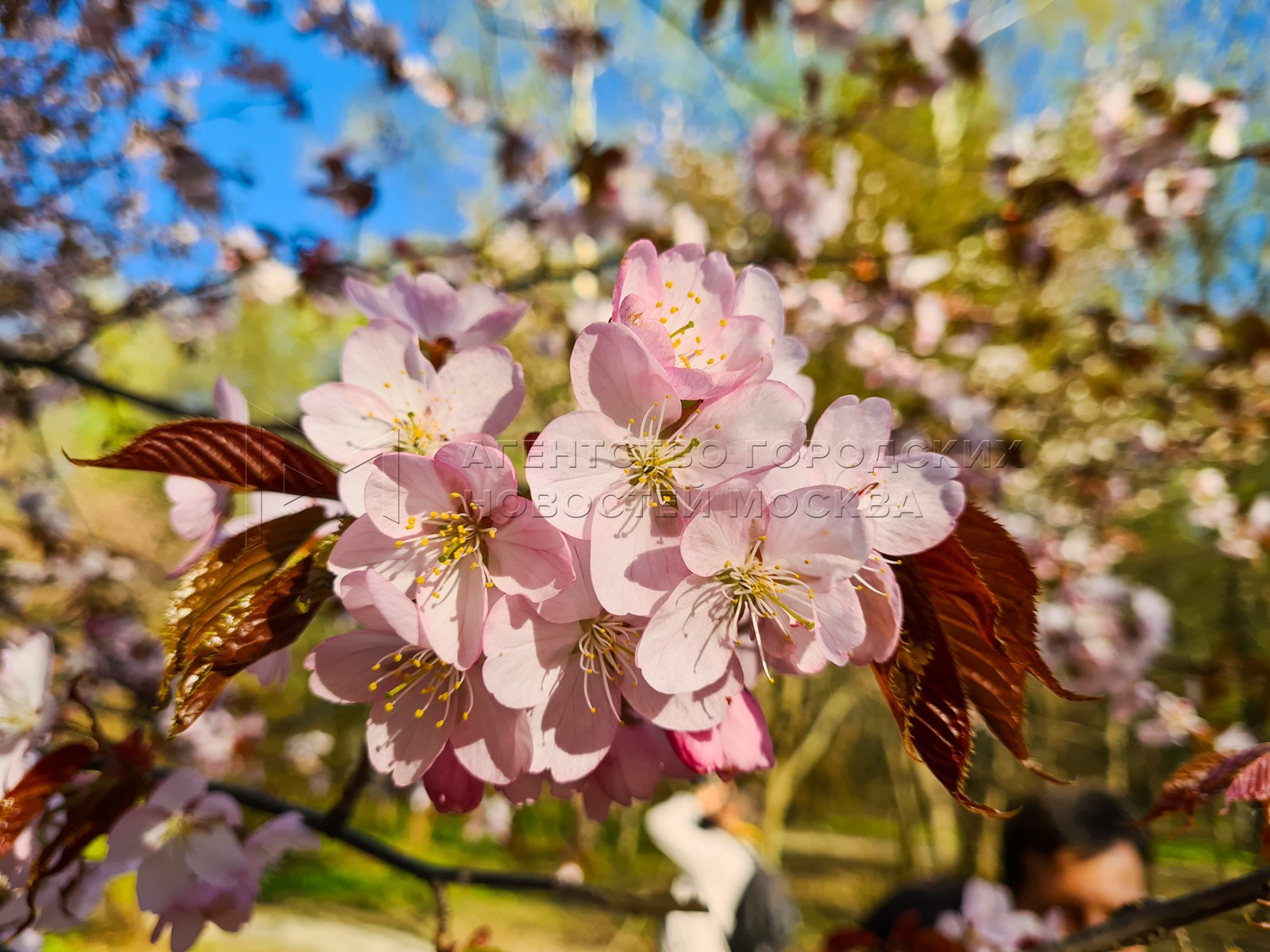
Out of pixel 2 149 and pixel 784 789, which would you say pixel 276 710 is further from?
pixel 2 149

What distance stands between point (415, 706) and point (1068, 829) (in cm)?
226

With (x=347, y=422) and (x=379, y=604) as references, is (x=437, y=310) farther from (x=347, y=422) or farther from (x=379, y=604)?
(x=379, y=604)

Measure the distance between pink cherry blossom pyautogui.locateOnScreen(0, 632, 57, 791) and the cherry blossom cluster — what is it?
1.48 feet

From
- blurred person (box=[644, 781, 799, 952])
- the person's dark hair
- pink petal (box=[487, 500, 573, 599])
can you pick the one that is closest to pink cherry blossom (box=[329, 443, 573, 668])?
pink petal (box=[487, 500, 573, 599])

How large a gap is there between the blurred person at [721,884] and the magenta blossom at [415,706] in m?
2.72

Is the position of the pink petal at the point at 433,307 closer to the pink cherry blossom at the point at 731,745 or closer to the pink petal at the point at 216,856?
the pink cherry blossom at the point at 731,745

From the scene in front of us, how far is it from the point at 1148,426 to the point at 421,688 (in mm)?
5202

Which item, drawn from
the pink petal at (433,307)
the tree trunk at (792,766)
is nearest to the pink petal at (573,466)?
the pink petal at (433,307)

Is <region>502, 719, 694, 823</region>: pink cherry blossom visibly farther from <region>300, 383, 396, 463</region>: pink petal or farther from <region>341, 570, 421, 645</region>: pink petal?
<region>300, 383, 396, 463</region>: pink petal

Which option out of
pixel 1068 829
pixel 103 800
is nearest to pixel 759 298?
pixel 103 800

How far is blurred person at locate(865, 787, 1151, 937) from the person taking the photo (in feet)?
6.61

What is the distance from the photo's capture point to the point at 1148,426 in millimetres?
4449

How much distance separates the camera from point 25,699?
2.78ft

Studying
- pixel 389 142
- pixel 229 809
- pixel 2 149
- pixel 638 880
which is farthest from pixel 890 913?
pixel 638 880
